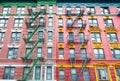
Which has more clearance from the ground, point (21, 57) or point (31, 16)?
point (31, 16)

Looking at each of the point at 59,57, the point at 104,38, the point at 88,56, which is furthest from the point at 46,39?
the point at 104,38

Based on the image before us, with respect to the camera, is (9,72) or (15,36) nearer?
(9,72)

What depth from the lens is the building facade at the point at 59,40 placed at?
30906 millimetres

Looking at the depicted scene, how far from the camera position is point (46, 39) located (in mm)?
34500

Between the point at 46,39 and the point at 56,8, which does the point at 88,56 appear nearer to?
the point at 46,39

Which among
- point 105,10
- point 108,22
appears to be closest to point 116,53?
point 108,22

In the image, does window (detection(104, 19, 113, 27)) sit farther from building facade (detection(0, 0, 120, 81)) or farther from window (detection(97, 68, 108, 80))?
window (detection(97, 68, 108, 80))

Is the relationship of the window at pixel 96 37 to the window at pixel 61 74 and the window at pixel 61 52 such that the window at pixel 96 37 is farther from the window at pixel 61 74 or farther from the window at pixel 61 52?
the window at pixel 61 74

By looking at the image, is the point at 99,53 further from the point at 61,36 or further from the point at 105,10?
the point at 105,10

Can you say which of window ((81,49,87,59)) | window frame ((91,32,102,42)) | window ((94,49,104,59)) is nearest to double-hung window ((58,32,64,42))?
window ((81,49,87,59))

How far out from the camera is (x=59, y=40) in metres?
34.8

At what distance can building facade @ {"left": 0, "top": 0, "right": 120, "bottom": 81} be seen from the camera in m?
30.9

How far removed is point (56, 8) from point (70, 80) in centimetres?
1550

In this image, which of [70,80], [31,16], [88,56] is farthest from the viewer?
[31,16]
